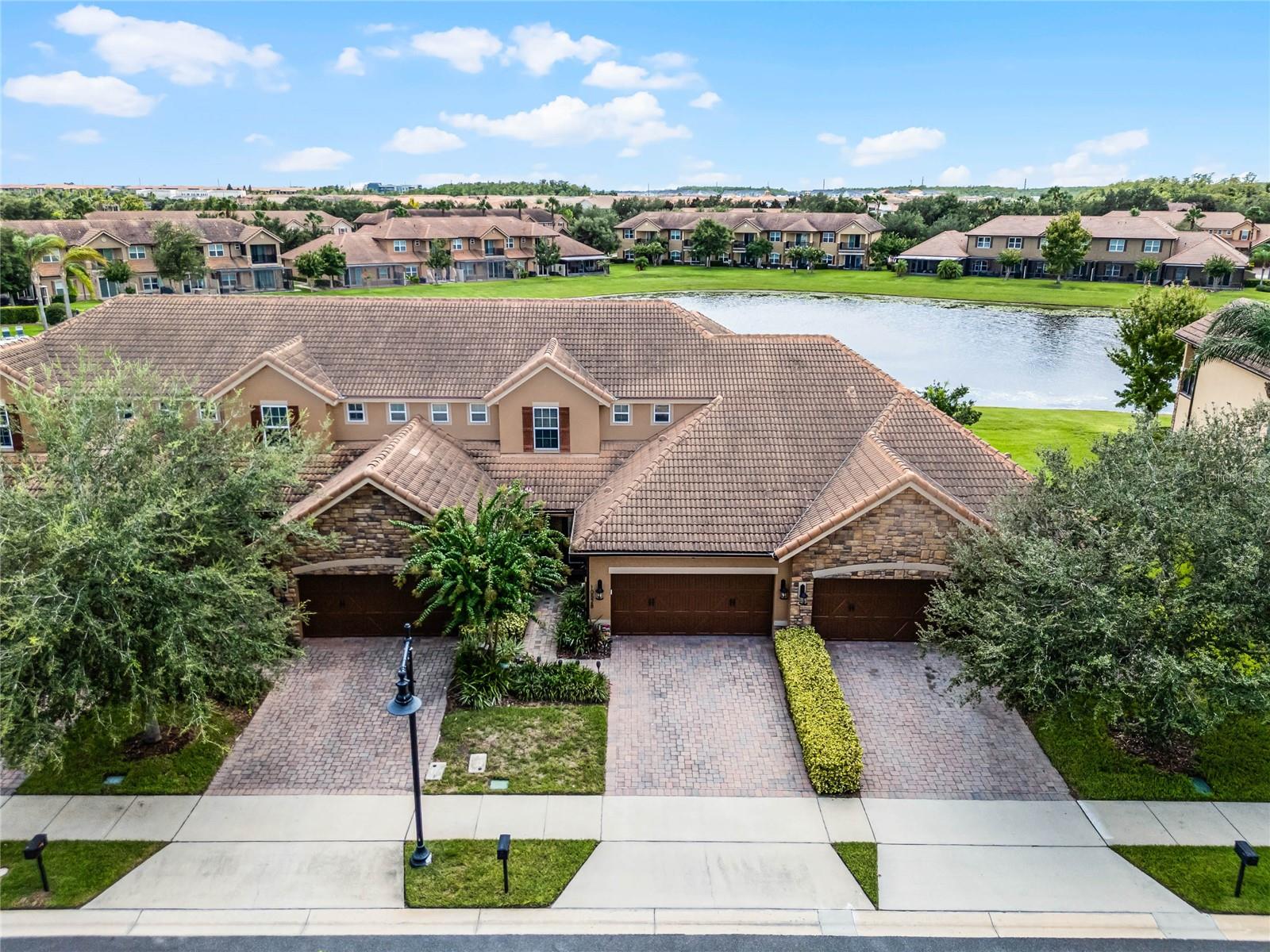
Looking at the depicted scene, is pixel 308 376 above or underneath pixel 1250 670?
above

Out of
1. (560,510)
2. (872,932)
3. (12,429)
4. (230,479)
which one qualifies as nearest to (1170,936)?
(872,932)

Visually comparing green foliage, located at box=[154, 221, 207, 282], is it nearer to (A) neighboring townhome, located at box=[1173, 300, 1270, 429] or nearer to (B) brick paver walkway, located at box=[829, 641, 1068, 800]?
(B) brick paver walkway, located at box=[829, 641, 1068, 800]

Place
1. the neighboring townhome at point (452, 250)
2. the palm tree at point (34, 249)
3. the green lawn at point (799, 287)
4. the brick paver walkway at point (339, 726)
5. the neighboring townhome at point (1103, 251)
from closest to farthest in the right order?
the brick paver walkway at point (339, 726) → the palm tree at point (34, 249) → the green lawn at point (799, 287) → the neighboring townhome at point (1103, 251) → the neighboring townhome at point (452, 250)

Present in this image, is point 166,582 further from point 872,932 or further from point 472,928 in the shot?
point 872,932

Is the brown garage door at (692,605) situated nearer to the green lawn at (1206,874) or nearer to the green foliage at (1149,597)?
the green foliage at (1149,597)

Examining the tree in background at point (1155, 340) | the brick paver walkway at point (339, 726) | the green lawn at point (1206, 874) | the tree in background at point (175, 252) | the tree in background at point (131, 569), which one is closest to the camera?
the green lawn at point (1206, 874)

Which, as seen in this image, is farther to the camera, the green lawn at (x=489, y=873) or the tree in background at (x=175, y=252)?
the tree in background at (x=175, y=252)

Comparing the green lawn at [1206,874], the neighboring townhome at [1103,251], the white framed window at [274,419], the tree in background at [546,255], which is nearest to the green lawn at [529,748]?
the green lawn at [1206,874]
